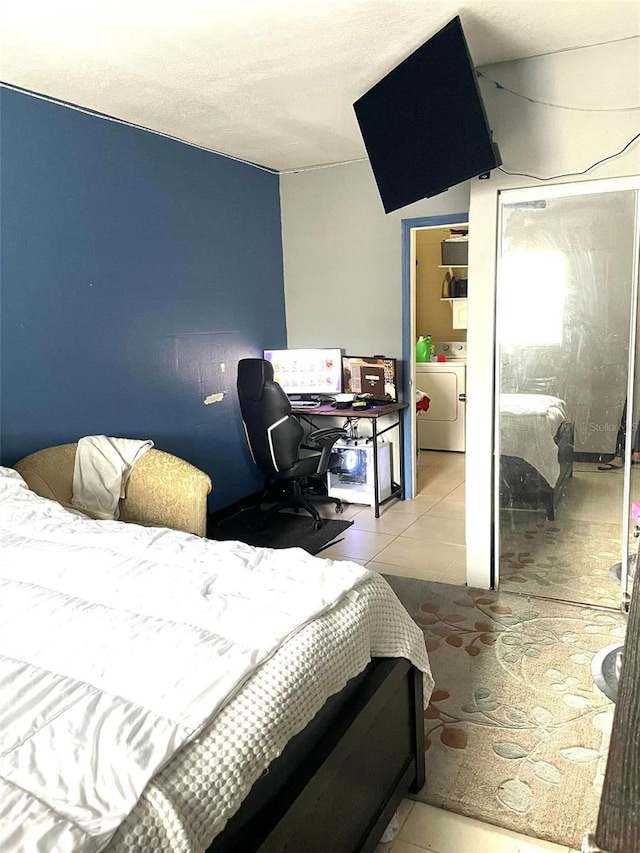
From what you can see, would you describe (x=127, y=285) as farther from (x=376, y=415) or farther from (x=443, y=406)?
(x=443, y=406)

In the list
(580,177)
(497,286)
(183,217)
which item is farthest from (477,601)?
(183,217)

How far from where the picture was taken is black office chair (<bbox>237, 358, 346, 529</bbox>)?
4297 millimetres

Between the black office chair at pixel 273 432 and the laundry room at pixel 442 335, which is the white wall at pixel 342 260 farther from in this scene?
the laundry room at pixel 442 335

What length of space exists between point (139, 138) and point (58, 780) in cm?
Answer: 368

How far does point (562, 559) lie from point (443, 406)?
346 cm

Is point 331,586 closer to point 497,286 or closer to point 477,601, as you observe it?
point 477,601

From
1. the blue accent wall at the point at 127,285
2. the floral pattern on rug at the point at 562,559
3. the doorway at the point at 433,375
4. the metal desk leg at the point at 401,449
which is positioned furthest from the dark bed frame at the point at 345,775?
the metal desk leg at the point at 401,449

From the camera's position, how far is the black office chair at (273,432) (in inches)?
169

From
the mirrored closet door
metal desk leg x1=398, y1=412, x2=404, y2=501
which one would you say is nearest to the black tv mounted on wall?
the mirrored closet door

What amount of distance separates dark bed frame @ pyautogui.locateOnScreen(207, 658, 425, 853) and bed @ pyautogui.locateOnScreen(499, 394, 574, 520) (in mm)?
1565

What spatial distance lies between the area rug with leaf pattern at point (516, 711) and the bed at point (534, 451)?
1.75 ft

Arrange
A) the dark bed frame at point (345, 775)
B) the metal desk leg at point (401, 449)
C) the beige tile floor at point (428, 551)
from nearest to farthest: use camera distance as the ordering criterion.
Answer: the dark bed frame at point (345, 775) < the beige tile floor at point (428, 551) < the metal desk leg at point (401, 449)

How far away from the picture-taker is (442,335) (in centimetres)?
715

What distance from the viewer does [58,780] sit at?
3.58ft
